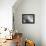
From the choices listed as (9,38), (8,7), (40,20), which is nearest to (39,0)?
(40,20)

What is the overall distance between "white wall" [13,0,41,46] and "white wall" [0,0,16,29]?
1.13 meters

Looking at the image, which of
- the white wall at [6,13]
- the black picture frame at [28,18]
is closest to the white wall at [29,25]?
Result: the black picture frame at [28,18]

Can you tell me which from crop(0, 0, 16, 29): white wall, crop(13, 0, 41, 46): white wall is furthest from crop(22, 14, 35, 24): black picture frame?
crop(0, 0, 16, 29): white wall

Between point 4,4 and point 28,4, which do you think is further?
point 28,4

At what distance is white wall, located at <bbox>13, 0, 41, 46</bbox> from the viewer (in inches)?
205

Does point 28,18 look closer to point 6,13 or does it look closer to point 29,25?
point 29,25

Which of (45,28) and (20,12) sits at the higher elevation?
(20,12)

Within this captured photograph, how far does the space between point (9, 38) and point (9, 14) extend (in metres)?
1.09

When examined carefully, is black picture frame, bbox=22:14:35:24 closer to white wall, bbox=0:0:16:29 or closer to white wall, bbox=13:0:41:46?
white wall, bbox=13:0:41:46

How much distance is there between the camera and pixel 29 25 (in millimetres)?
5246

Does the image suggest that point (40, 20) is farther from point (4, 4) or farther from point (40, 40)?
point (4, 4)

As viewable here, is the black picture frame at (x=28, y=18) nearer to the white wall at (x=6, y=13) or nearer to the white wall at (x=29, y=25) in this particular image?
the white wall at (x=29, y=25)

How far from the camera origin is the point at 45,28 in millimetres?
4500

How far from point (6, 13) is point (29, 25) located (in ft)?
5.08
